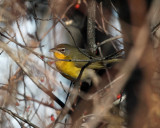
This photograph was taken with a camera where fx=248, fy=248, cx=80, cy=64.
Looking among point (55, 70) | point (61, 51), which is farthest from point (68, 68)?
point (55, 70)

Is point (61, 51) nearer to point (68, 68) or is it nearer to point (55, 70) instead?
point (68, 68)

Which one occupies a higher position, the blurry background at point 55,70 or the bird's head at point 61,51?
the bird's head at point 61,51

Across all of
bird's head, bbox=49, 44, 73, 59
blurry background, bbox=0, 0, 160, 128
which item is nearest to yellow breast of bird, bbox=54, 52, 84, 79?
bird's head, bbox=49, 44, 73, 59

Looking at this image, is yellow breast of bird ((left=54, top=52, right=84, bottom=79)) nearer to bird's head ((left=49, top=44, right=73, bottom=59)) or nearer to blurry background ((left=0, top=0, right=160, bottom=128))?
bird's head ((left=49, top=44, right=73, bottom=59))

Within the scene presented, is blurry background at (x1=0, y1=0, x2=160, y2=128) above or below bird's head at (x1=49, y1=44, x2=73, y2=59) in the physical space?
below

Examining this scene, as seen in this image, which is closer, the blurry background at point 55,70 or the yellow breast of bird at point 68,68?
the blurry background at point 55,70

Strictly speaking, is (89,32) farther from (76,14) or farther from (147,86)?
(147,86)

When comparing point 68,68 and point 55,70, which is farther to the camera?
point 68,68

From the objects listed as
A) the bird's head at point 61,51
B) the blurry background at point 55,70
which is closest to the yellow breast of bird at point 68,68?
the bird's head at point 61,51

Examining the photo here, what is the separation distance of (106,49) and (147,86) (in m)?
4.45

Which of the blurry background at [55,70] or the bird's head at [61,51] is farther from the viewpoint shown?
the bird's head at [61,51]

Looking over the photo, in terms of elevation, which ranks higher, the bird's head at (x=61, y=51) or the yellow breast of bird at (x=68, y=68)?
the bird's head at (x=61, y=51)

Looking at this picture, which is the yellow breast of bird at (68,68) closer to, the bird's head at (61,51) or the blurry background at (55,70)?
the bird's head at (61,51)

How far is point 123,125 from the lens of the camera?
Answer: 3189mm
